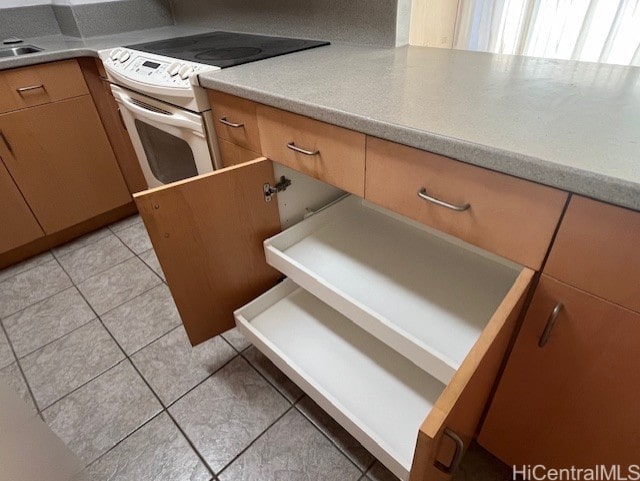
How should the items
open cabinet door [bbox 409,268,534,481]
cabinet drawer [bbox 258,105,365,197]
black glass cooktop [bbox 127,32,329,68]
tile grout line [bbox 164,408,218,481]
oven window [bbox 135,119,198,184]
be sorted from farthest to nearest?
oven window [bbox 135,119,198,184] < black glass cooktop [bbox 127,32,329,68] < tile grout line [bbox 164,408,218,481] < cabinet drawer [bbox 258,105,365,197] < open cabinet door [bbox 409,268,534,481]

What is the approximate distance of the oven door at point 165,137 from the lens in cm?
122

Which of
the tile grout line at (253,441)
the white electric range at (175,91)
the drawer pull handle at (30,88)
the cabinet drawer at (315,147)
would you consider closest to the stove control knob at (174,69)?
the white electric range at (175,91)

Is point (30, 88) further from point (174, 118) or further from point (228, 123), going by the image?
point (228, 123)

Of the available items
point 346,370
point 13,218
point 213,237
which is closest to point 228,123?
point 213,237

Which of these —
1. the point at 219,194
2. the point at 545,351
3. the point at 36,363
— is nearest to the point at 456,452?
the point at 545,351

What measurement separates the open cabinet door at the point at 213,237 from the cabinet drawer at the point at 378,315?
0.23 ft

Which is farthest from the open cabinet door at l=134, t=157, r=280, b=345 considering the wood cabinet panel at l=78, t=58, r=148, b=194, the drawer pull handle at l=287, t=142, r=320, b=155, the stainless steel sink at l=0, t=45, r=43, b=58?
the stainless steel sink at l=0, t=45, r=43, b=58

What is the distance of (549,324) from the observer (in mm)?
634

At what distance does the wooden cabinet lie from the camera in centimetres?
165

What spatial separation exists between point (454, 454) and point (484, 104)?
0.61 metres

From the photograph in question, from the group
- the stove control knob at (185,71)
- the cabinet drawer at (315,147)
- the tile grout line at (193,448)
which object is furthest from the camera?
the stove control knob at (185,71)

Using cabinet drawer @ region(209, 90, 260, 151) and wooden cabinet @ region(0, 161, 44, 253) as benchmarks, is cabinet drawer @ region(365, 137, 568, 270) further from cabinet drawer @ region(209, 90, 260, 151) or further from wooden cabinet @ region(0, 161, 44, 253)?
wooden cabinet @ region(0, 161, 44, 253)

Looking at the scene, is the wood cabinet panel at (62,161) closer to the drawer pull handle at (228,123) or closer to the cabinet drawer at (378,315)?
the drawer pull handle at (228,123)

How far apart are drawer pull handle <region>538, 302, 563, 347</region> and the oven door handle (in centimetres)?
107
